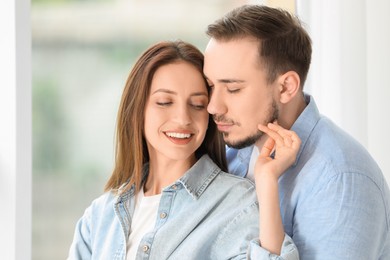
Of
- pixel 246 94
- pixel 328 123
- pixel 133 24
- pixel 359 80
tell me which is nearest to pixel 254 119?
pixel 246 94

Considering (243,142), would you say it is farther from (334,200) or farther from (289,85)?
(334,200)

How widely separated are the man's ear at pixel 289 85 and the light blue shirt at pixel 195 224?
25 centimetres

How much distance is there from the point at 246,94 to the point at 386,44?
111cm

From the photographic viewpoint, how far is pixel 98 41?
3340mm

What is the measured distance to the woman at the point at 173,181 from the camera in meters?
1.75

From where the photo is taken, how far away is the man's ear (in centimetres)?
190

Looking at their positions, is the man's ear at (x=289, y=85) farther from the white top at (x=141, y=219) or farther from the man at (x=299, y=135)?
the white top at (x=141, y=219)

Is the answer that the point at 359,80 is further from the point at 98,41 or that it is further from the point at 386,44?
the point at 98,41

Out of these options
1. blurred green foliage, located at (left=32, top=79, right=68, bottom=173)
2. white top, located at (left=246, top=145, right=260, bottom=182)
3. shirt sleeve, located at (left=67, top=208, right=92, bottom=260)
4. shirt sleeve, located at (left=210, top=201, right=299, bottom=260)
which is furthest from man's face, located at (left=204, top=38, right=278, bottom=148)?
blurred green foliage, located at (left=32, top=79, right=68, bottom=173)

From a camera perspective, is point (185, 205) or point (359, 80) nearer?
point (185, 205)

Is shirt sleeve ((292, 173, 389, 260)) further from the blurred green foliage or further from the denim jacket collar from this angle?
the blurred green foliage

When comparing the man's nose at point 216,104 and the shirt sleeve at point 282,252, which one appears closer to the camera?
the shirt sleeve at point 282,252

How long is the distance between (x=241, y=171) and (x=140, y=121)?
35 cm

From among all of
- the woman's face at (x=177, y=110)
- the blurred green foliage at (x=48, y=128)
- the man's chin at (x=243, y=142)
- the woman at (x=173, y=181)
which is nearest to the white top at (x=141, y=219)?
the woman at (x=173, y=181)
